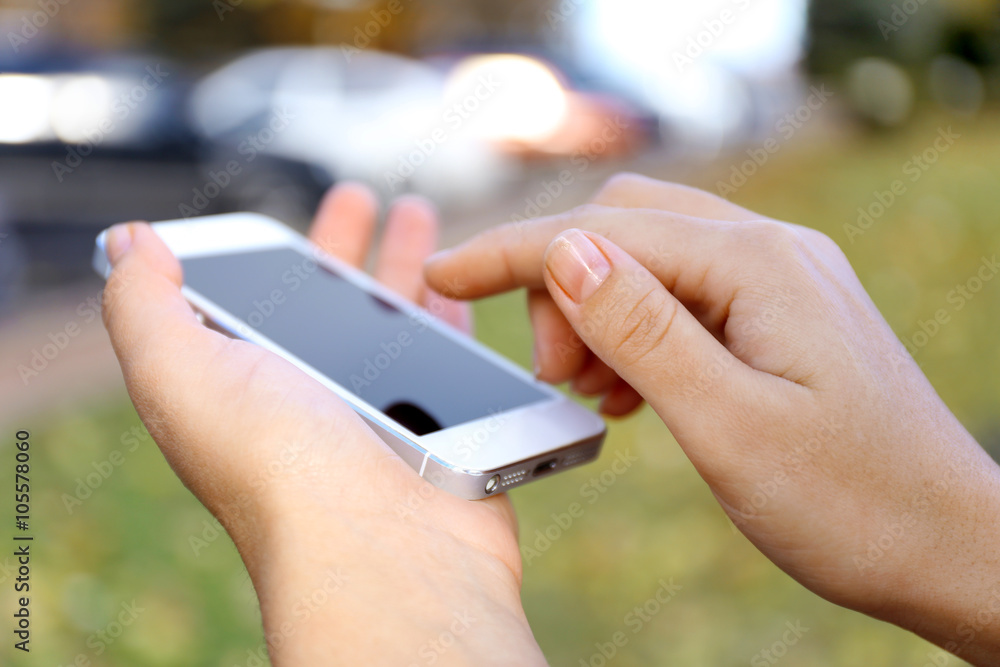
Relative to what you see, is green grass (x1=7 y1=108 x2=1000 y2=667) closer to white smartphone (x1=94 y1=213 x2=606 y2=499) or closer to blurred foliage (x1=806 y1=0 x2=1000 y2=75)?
white smartphone (x1=94 y1=213 x2=606 y2=499)

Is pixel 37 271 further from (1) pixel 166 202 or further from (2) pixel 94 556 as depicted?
(2) pixel 94 556

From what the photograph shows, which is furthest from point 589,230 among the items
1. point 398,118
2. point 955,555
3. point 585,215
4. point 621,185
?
point 398,118

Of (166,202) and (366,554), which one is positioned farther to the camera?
(166,202)

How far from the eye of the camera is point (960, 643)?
1.63 metres

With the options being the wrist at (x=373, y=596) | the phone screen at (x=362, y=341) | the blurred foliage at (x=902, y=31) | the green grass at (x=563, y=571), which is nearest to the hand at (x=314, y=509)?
the wrist at (x=373, y=596)

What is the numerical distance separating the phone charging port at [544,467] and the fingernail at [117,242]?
112 centimetres

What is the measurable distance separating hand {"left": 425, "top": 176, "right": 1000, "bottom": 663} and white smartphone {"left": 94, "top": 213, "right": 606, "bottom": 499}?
1.21 ft

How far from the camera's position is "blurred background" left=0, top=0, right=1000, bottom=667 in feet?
8.72

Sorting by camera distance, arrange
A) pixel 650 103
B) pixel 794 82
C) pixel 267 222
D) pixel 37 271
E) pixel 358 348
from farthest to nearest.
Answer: pixel 794 82 → pixel 650 103 → pixel 37 271 → pixel 267 222 → pixel 358 348

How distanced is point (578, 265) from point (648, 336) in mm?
199

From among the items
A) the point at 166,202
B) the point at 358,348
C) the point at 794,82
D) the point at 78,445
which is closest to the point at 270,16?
the point at 794,82

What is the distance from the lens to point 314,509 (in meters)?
1.45

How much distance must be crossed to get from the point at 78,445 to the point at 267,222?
58.7 inches

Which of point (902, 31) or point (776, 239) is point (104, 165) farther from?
point (902, 31)
